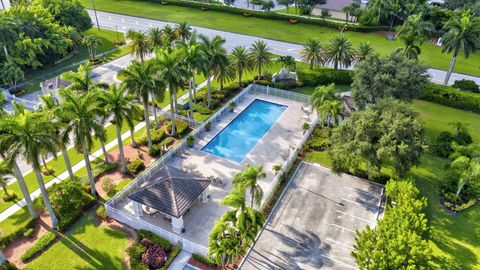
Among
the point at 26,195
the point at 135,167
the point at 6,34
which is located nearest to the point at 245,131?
the point at 135,167

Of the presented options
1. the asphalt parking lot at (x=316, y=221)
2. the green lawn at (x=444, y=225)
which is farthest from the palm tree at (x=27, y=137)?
the green lawn at (x=444, y=225)

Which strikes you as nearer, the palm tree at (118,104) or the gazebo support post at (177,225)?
the gazebo support post at (177,225)

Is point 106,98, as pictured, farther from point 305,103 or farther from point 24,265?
point 305,103

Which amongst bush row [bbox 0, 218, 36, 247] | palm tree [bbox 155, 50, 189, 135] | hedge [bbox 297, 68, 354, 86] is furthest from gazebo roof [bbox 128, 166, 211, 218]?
hedge [bbox 297, 68, 354, 86]

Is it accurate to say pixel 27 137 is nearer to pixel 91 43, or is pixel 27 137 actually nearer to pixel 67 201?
pixel 67 201

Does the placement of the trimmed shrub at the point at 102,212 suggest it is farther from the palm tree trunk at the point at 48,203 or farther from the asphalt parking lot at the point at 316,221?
the asphalt parking lot at the point at 316,221

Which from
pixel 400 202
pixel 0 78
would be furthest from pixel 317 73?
pixel 0 78
